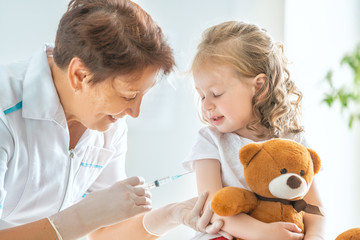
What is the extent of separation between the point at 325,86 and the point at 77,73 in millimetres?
1618

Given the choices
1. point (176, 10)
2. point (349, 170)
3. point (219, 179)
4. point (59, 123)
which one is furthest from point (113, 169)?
point (349, 170)

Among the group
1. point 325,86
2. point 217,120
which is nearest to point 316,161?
point 217,120

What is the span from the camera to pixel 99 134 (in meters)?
1.73

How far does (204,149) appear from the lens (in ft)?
5.18

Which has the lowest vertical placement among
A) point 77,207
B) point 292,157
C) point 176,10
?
point 77,207

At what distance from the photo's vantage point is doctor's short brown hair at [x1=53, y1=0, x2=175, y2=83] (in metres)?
1.30

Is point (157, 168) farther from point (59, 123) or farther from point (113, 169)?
point (59, 123)

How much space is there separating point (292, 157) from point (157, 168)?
1.23 metres

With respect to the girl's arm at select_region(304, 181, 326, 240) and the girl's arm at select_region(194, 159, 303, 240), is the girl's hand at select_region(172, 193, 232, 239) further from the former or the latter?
the girl's arm at select_region(304, 181, 326, 240)

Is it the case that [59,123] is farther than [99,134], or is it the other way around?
[99,134]

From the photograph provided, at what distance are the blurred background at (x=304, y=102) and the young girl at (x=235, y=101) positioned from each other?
62 centimetres

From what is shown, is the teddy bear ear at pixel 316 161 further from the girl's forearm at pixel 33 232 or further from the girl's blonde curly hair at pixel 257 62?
the girl's forearm at pixel 33 232

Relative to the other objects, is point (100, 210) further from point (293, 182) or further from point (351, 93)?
point (351, 93)

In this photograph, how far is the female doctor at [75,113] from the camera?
1.31m
